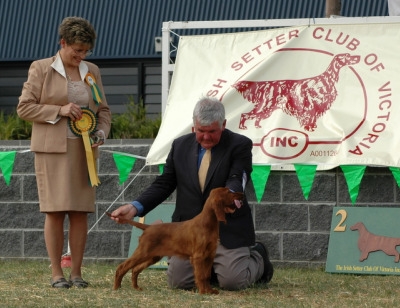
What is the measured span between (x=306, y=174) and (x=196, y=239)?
209 centimetres

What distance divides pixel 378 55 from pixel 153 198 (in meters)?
2.55

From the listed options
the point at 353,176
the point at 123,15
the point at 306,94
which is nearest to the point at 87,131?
the point at 306,94

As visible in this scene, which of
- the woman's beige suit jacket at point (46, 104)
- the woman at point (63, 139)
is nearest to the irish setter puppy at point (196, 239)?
the woman at point (63, 139)

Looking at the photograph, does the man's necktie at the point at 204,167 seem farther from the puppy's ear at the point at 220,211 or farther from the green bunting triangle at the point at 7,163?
the green bunting triangle at the point at 7,163

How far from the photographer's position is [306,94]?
8.94m

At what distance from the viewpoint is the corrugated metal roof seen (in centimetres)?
1527

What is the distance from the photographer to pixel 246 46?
9.23 metres

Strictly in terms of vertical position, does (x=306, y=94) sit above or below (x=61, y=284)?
above

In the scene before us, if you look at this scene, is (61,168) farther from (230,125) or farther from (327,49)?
(327,49)

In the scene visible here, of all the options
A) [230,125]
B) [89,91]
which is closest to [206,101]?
[89,91]

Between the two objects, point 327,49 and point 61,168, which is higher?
point 327,49

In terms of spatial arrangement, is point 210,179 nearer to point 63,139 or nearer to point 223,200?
point 223,200

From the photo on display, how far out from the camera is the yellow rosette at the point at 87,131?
7.46 metres

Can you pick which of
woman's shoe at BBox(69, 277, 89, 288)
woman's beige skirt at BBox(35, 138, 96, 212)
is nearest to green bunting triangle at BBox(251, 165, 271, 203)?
woman's beige skirt at BBox(35, 138, 96, 212)
